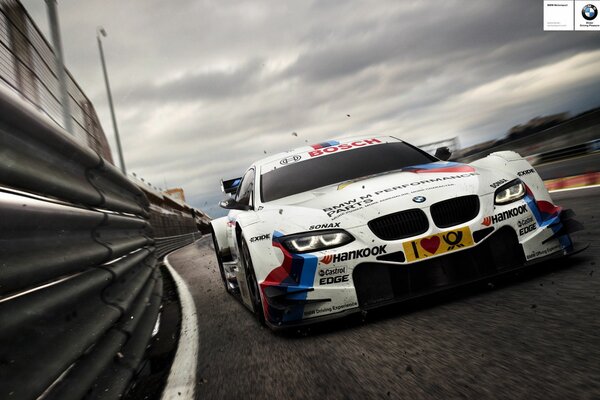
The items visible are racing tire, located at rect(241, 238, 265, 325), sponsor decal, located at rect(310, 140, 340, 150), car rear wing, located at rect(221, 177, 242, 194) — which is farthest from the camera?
car rear wing, located at rect(221, 177, 242, 194)

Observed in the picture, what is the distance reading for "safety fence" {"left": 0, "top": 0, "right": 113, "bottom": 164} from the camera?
557cm

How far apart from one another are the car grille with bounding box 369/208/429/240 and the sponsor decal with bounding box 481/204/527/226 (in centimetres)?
41

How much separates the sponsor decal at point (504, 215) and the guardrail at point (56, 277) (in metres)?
2.36

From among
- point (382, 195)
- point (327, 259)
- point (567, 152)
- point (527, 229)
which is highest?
point (382, 195)

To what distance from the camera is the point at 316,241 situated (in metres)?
3.37

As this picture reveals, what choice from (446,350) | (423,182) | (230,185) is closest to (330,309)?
(446,350)

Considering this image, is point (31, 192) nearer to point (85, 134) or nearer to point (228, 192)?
point (228, 192)

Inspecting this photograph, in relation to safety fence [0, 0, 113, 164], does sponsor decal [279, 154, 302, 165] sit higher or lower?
lower

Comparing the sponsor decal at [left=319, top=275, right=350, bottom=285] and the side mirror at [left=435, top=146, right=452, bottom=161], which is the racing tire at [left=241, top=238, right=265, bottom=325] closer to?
the sponsor decal at [left=319, top=275, right=350, bottom=285]

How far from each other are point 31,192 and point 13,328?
2.59ft

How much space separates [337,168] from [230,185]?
4.01 metres

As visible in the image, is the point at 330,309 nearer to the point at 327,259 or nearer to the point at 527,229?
the point at 327,259

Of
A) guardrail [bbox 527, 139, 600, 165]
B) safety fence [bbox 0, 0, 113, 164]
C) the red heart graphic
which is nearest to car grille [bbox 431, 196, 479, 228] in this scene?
the red heart graphic

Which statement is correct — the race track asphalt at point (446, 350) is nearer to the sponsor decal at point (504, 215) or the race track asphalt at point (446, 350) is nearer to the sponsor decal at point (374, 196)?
the sponsor decal at point (504, 215)
